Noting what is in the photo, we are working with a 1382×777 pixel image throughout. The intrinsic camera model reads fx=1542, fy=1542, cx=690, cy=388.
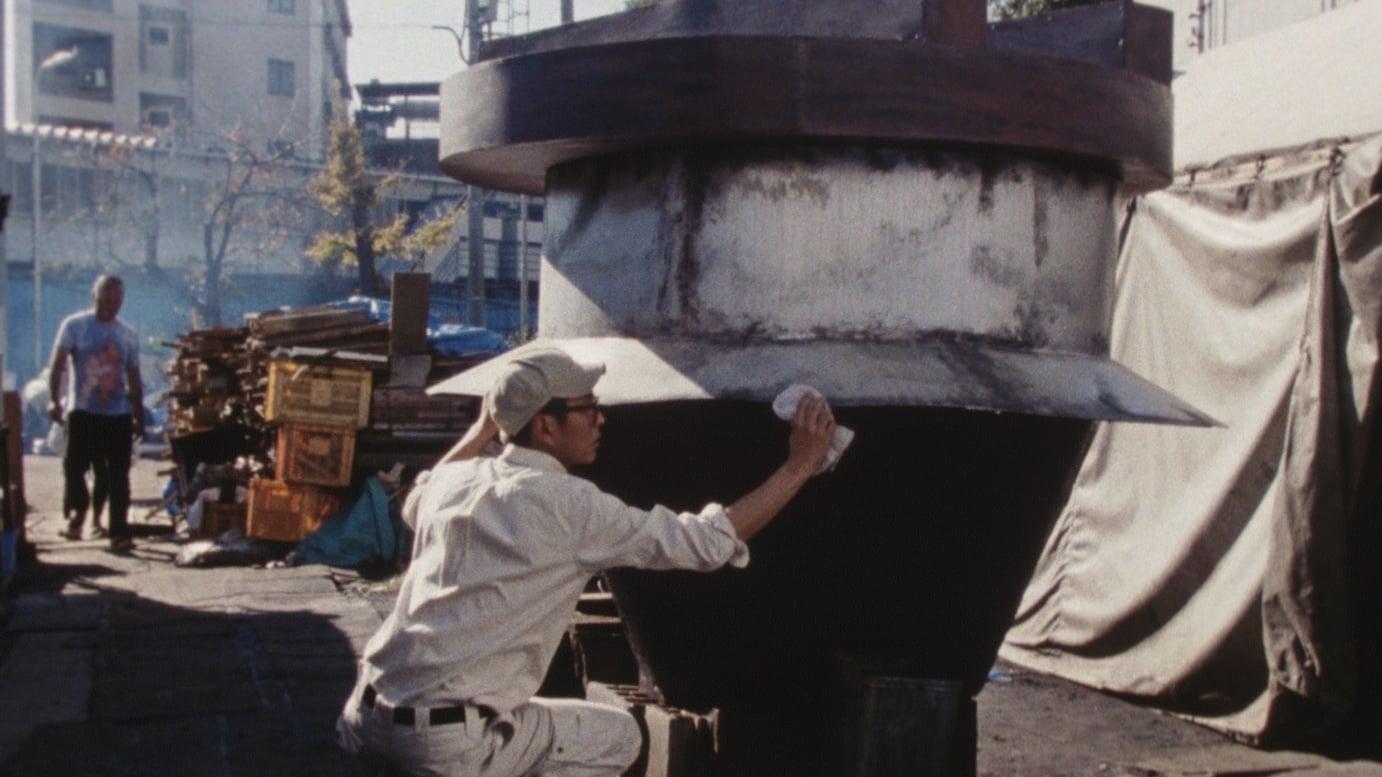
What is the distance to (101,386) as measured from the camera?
981 cm

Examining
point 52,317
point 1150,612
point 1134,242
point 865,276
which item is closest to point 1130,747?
point 1150,612

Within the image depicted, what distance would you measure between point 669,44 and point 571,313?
2.19 feet

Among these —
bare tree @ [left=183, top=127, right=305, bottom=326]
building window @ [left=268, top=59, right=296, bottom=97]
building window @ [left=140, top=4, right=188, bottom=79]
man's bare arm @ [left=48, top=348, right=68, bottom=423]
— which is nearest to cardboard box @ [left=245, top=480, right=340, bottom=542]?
man's bare arm @ [left=48, top=348, right=68, bottom=423]

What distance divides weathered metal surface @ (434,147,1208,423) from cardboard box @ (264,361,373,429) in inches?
269

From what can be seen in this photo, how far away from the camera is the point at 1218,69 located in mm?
6688

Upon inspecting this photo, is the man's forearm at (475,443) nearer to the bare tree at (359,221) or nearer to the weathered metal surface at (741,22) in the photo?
the weathered metal surface at (741,22)

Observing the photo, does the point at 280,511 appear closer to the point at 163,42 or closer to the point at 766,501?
the point at 766,501

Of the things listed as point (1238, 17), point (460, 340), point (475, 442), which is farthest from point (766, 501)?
point (1238, 17)

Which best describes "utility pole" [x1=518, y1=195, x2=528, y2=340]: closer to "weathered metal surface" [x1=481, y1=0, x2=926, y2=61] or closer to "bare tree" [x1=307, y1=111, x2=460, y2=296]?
"bare tree" [x1=307, y1=111, x2=460, y2=296]

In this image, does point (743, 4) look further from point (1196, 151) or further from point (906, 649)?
point (1196, 151)

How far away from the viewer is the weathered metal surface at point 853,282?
2980 mm

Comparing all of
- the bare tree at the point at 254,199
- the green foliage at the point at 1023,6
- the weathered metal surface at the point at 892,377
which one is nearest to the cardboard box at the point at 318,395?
the green foliage at the point at 1023,6

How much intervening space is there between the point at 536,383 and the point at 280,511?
7270 millimetres

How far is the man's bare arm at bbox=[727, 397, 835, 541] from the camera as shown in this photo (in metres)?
2.87
